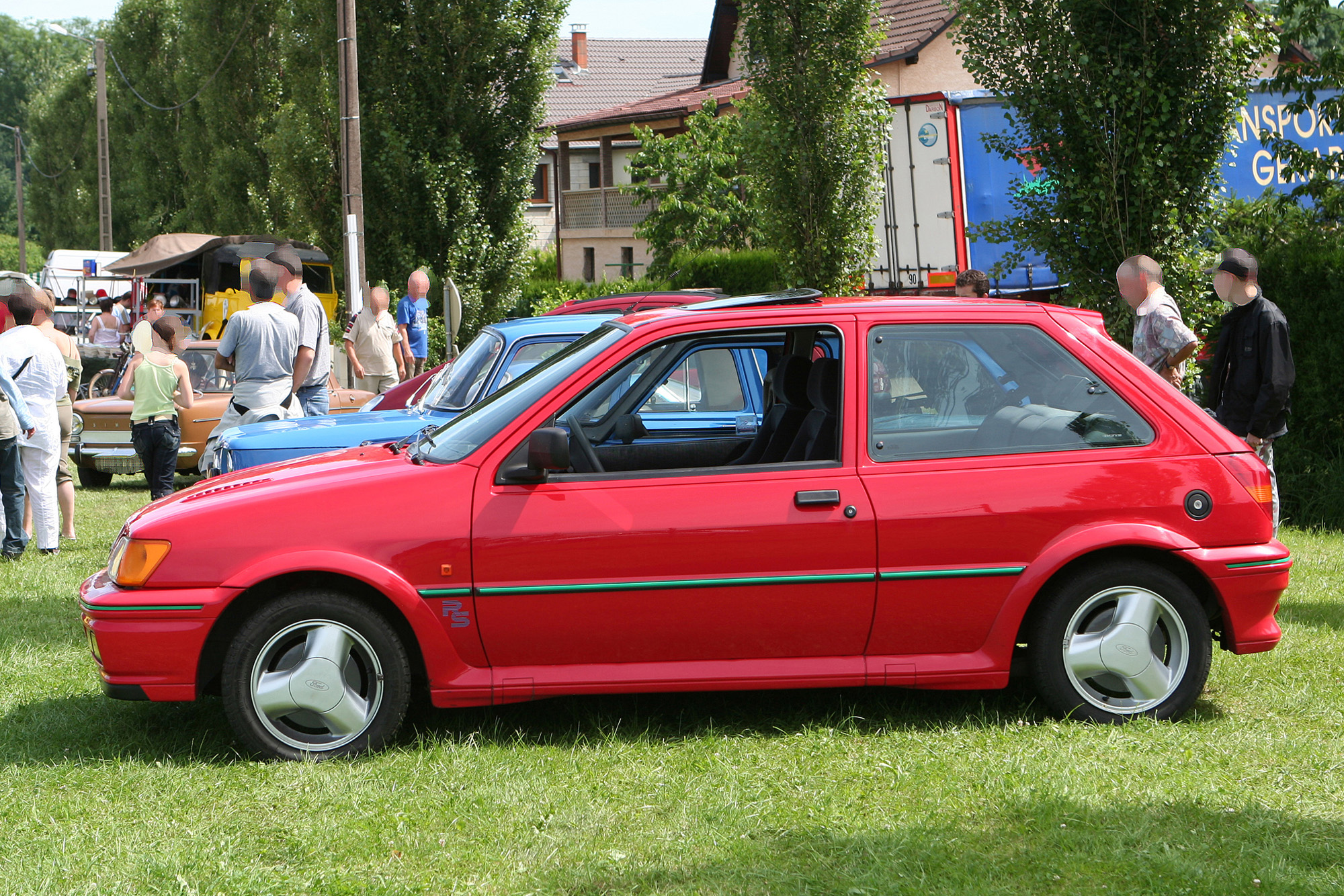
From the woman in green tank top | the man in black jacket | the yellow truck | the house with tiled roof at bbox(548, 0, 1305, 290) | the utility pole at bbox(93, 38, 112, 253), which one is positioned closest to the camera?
the man in black jacket

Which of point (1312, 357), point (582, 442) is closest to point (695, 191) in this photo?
point (1312, 357)

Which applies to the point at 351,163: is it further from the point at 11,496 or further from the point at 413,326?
the point at 11,496

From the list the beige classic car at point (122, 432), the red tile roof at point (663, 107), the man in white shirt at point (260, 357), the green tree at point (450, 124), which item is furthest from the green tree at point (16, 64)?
the man in white shirt at point (260, 357)

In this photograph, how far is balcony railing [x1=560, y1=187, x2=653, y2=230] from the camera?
139 ft

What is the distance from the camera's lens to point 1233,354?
7848mm

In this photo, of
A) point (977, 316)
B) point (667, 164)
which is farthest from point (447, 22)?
point (977, 316)

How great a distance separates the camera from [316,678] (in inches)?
185

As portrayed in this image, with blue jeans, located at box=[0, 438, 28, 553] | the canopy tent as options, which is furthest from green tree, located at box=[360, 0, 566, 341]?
blue jeans, located at box=[0, 438, 28, 553]

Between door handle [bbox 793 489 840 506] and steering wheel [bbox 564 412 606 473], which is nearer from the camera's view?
door handle [bbox 793 489 840 506]

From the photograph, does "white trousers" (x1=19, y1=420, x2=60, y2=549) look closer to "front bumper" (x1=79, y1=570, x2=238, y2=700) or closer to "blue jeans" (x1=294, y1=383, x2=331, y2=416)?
"blue jeans" (x1=294, y1=383, x2=331, y2=416)

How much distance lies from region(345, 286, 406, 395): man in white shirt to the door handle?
1004 cm

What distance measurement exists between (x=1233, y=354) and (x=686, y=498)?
457cm

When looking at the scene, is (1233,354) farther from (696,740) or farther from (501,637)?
(501,637)

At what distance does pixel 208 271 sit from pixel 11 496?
1776cm
